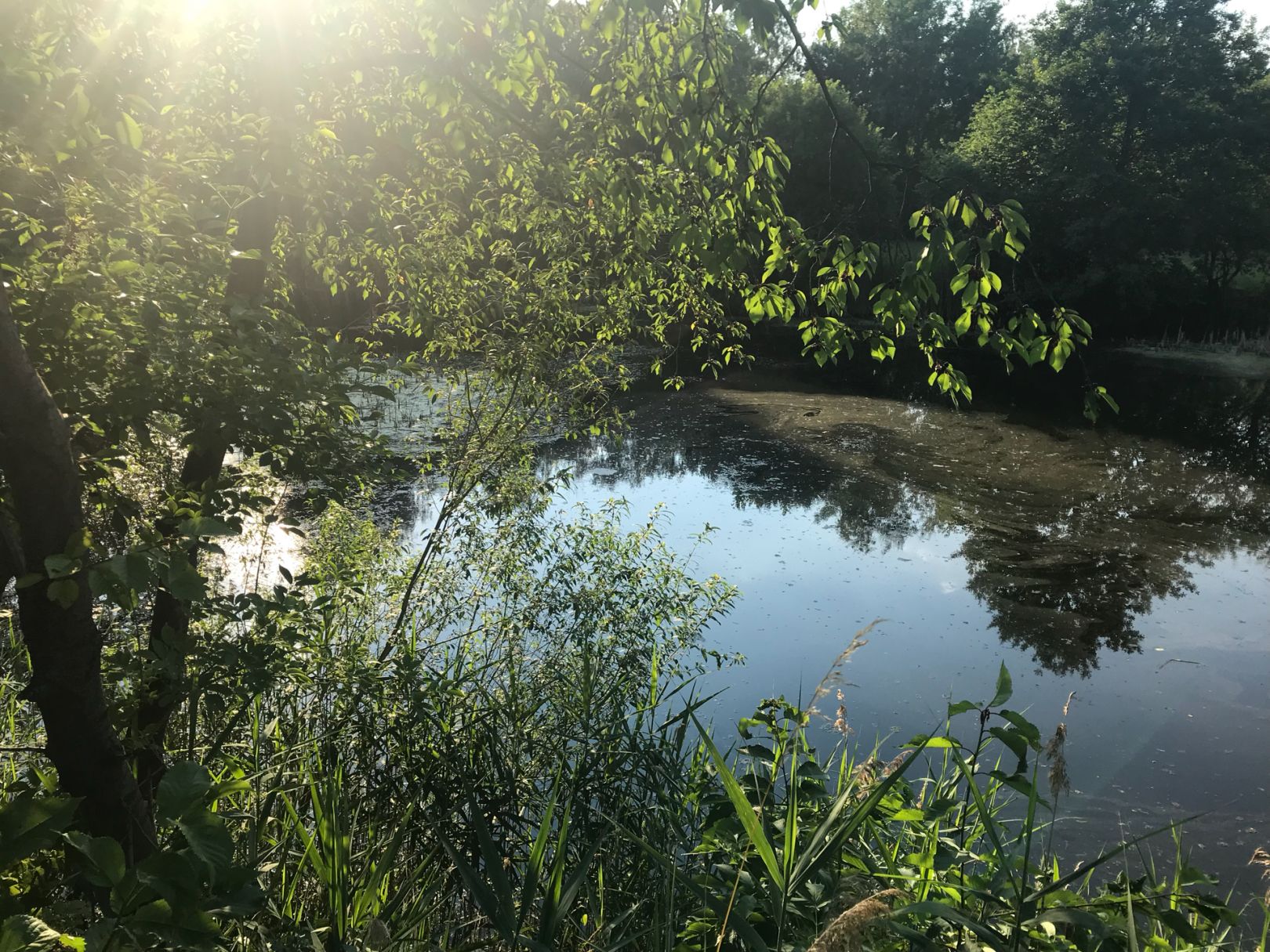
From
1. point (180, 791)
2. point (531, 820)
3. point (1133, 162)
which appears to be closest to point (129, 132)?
point (180, 791)

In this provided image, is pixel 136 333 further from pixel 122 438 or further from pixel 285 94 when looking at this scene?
pixel 285 94

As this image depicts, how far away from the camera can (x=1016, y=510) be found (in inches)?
384

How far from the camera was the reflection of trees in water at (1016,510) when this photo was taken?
7250 millimetres

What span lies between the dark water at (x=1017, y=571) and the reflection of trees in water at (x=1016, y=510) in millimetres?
33

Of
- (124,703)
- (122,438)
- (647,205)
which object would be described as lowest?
(124,703)

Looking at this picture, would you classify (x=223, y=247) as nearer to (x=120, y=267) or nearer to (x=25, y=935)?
(x=120, y=267)

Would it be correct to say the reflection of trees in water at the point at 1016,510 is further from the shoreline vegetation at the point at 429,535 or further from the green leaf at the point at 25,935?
the green leaf at the point at 25,935

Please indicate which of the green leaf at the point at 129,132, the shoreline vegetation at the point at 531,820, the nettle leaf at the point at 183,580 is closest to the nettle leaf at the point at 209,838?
the shoreline vegetation at the point at 531,820

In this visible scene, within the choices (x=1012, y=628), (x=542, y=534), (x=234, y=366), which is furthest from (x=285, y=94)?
(x=1012, y=628)

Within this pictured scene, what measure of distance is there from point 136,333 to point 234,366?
0.23 meters

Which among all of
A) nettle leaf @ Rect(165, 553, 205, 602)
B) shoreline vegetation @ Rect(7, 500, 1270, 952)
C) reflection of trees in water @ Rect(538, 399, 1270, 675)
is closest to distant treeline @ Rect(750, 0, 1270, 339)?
reflection of trees in water @ Rect(538, 399, 1270, 675)

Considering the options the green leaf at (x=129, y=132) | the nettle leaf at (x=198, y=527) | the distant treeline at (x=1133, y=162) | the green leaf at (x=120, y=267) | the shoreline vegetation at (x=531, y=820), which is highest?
the distant treeline at (x=1133, y=162)

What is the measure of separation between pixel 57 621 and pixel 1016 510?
9.84 metres

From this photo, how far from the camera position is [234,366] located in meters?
2.19
